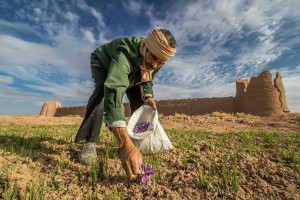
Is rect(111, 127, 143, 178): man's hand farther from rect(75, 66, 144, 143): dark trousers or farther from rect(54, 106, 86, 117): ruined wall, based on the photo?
rect(54, 106, 86, 117): ruined wall

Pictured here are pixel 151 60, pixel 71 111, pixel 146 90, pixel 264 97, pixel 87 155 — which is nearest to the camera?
pixel 151 60

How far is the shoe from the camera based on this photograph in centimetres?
206

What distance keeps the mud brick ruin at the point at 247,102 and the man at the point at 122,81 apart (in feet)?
42.5

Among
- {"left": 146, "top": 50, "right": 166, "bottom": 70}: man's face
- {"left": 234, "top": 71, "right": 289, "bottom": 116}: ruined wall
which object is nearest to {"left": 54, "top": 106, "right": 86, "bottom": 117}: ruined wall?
{"left": 234, "top": 71, "right": 289, "bottom": 116}: ruined wall

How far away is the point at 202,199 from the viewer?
1348mm

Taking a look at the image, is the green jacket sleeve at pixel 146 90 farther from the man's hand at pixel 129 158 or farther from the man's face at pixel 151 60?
the man's hand at pixel 129 158

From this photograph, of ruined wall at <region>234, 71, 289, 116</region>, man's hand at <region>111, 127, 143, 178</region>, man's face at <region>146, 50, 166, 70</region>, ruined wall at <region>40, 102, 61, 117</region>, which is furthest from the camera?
ruined wall at <region>40, 102, 61, 117</region>

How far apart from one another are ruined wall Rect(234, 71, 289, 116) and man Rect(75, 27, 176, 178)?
12891 millimetres

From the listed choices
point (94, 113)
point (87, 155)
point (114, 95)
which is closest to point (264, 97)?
point (94, 113)

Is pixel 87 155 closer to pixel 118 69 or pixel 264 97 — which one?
pixel 118 69

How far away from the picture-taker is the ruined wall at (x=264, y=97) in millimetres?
12375

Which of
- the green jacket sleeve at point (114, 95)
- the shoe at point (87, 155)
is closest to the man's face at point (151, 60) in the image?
the green jacket sleeve at point (114, 95)

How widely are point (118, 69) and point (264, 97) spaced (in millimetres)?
14130

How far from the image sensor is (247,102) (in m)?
13.6
